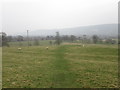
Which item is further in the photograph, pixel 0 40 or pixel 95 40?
pixel 95 40

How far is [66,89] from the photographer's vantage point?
360 inches

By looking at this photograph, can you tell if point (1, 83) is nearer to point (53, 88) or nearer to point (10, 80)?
point (10, 80)

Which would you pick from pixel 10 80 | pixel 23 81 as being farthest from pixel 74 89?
pixel 10 80

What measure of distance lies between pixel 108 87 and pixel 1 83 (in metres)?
7.58

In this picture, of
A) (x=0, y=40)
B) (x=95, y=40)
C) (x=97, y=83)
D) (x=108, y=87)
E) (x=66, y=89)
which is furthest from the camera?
(x=95, y=40)

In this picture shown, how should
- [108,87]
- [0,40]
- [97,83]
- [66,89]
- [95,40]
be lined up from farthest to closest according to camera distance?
[95,40] → [0,40] → [97,83] → [108,87] → [66,89]

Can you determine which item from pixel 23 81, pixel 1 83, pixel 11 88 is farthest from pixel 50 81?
pixel 1 83

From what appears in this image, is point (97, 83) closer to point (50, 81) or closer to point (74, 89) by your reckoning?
point (74, 89)

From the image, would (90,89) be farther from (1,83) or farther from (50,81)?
(1,83)

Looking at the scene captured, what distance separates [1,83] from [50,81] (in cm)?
355

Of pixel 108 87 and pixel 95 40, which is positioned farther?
pixel 95 40

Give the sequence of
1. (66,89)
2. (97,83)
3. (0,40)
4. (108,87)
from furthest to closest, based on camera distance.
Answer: (0,40), (97,83), (108,87), (66,89)

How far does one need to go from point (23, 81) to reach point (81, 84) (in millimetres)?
4376

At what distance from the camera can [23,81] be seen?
1087 centimetres
